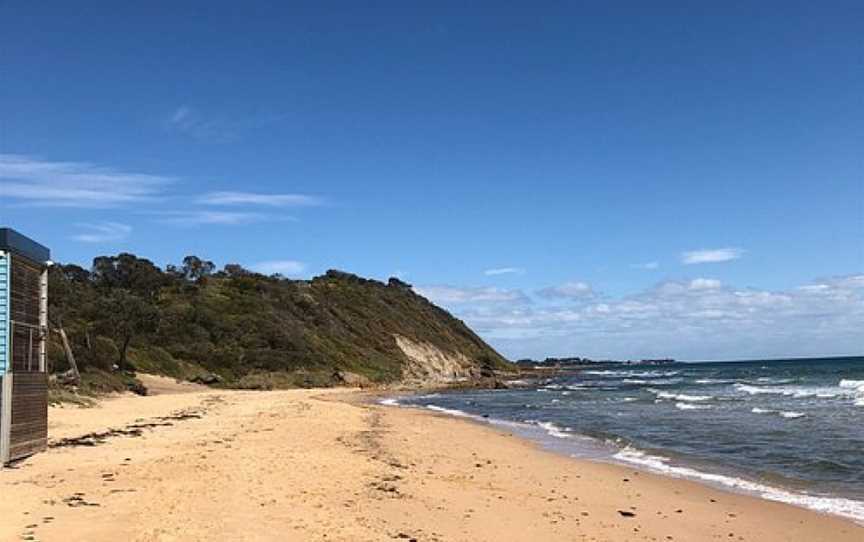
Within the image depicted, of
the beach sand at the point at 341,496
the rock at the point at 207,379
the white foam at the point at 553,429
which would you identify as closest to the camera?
the beach sand at the point at 341,496

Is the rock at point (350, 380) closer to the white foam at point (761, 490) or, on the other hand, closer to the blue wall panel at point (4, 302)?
the white foam at point (761, 490)

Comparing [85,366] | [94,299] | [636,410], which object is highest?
[94,299]

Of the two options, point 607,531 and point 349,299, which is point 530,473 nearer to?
point 607,531

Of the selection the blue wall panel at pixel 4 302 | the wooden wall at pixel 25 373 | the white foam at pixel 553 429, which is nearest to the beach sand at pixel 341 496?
the wooden wall at pixel 25 373

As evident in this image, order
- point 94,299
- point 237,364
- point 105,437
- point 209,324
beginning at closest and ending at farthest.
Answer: point 105,437, point 94,299, point 237,364, point 209,324

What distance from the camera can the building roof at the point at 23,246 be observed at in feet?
48.1

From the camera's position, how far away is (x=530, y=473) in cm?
1730

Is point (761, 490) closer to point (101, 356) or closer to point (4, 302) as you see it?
point (4, 302)

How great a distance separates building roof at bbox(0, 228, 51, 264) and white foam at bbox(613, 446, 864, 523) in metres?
14.4

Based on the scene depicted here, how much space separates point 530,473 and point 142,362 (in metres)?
41.7

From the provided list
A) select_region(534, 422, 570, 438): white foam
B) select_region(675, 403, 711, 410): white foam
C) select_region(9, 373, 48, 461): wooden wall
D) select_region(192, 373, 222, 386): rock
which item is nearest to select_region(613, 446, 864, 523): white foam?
select_region(534, 422, 570, 438): white foam

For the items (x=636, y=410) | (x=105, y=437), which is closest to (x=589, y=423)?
(x=636, y=410)

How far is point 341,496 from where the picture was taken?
41.4 feet

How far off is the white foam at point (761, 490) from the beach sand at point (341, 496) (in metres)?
0.58
